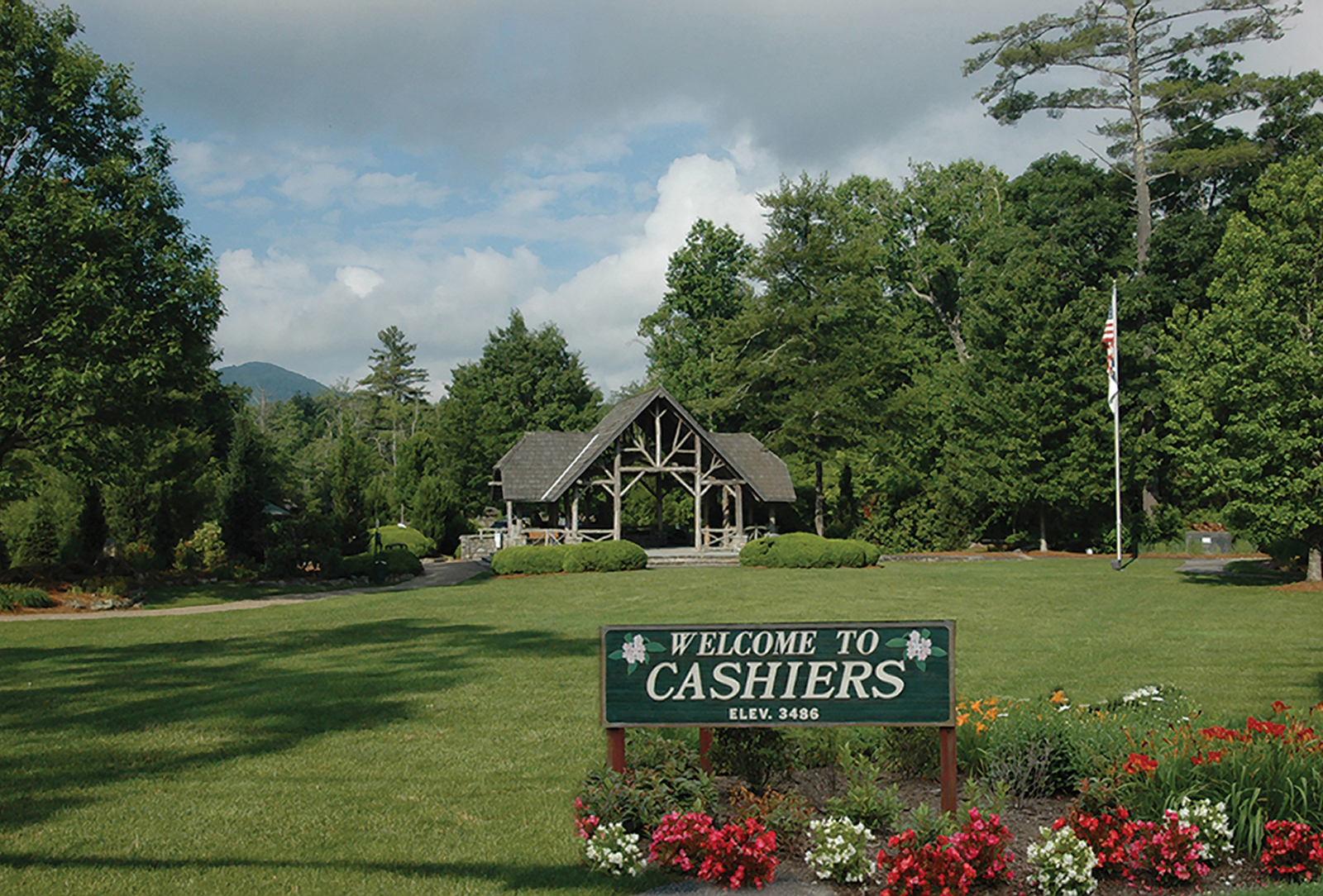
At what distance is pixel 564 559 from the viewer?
29078 millimetres

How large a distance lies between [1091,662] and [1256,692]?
86.9 inches

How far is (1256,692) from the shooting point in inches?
405

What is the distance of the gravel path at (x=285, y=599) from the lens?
63.1 feet

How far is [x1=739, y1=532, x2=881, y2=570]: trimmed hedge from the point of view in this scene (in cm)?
2992

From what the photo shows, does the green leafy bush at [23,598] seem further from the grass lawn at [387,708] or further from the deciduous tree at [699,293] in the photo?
the deciduous tree at [699,293]

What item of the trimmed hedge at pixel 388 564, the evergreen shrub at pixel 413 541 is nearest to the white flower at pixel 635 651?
the trimmed hedge at pixel 388 564

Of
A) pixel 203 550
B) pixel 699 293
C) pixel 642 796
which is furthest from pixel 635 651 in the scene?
pixel 699 293

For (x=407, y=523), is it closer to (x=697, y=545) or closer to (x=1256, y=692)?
(x=697, y=545)

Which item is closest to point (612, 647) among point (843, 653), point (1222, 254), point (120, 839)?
point (843, 653)

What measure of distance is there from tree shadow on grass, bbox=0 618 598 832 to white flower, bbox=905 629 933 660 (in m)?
5.33

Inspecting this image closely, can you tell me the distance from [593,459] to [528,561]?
5481 millimetres

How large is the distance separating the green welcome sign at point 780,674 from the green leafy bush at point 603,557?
23.4m

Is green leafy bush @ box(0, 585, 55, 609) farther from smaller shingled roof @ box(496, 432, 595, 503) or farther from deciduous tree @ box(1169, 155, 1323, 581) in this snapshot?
deciduous tree @ box(1169, 155, 1323, 581)

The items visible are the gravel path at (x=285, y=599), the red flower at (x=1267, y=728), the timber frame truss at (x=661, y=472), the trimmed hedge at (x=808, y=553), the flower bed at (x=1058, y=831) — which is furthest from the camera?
the timber frame truss at (x=661, y=472)
